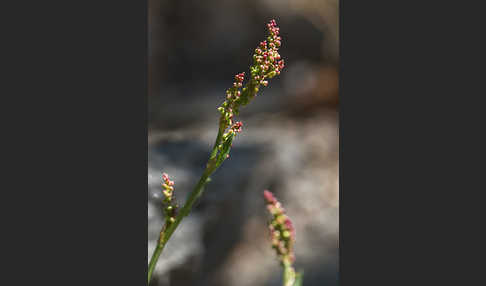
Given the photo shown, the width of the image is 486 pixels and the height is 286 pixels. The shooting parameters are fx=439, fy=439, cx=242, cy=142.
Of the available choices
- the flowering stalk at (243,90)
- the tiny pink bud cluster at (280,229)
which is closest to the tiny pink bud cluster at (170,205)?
Answer: the flowering stalk at (243,90)

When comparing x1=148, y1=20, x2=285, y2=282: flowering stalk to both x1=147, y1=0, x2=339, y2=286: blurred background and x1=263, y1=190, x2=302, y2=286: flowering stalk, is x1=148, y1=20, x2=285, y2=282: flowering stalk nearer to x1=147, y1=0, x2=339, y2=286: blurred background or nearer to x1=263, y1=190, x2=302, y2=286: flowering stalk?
x1=263, y1=190, x2=302, y2=286: flowering stalk

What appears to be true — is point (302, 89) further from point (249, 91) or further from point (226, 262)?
point (249, 91)

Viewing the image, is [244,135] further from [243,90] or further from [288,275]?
[243,90]

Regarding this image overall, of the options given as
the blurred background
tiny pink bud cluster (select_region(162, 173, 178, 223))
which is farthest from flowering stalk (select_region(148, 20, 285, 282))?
the blurred background

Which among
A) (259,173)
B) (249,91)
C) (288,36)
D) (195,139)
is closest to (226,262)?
(259,173)

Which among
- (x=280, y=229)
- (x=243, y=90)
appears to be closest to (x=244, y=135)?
(x=280, y=229)
